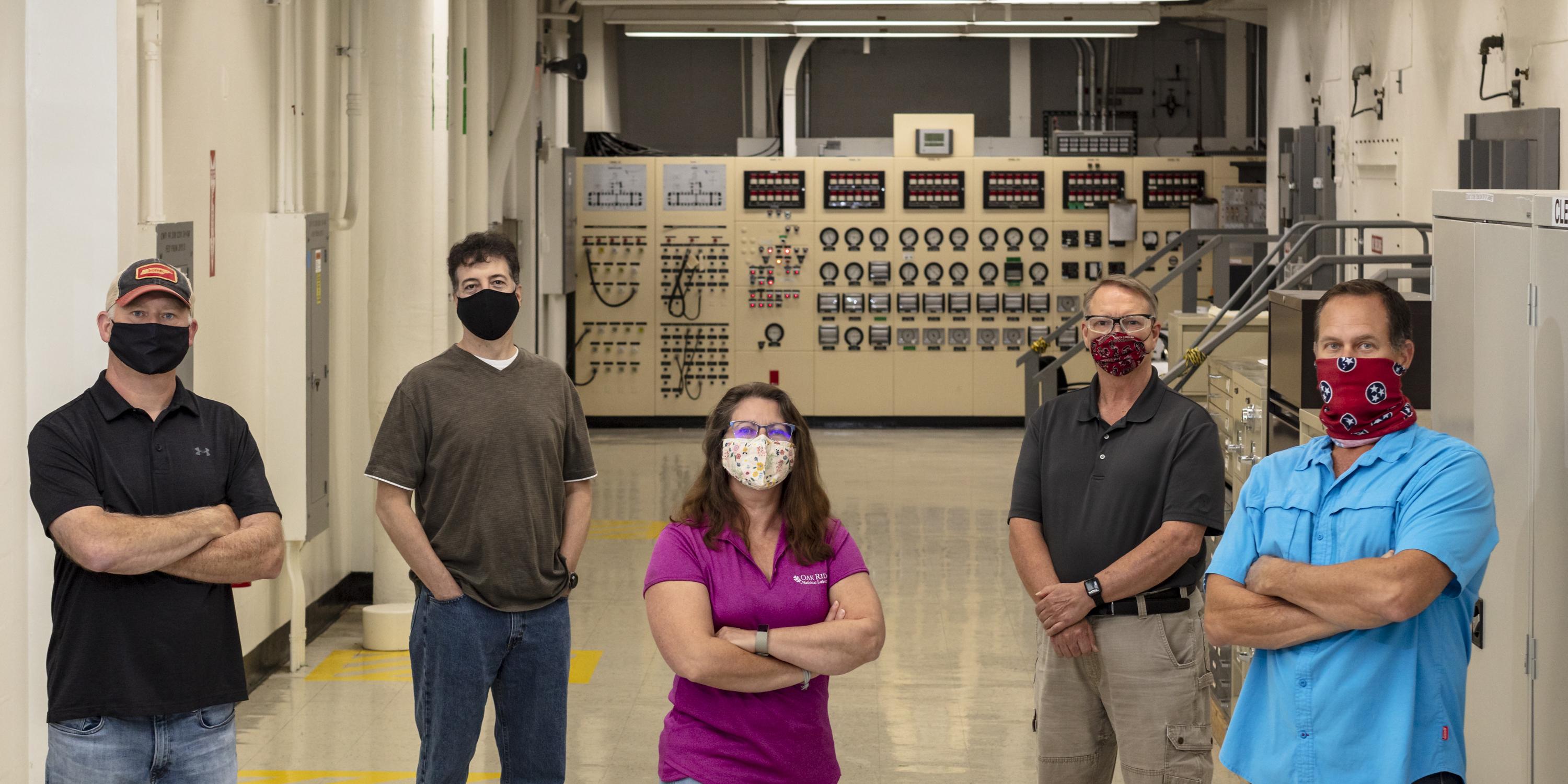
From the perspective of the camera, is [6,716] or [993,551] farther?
[993,551]

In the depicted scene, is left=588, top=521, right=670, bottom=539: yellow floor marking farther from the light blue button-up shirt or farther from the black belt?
the light blue button-up shirt

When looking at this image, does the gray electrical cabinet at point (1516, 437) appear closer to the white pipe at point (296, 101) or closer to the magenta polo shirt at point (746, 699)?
the magenta polo shirt at point (746, 699)

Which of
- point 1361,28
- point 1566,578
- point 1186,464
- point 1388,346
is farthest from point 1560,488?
point 1361,28

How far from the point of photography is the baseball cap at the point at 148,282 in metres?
2.87

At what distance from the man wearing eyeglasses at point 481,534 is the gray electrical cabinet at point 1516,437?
6.69 feet

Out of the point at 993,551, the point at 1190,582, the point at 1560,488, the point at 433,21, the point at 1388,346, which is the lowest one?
the point at 993,551

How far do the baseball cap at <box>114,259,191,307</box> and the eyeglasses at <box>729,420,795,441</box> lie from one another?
117 centimetres

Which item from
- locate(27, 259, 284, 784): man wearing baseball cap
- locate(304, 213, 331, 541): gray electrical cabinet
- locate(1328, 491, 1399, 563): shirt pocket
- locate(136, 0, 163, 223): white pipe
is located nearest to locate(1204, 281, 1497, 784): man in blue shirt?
locate(1328, 491, 1399, 563): shirt pocket

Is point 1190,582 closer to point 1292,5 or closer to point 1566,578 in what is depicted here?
point 1566,578

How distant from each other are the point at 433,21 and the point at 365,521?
2.34 metres

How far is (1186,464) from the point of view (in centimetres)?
312

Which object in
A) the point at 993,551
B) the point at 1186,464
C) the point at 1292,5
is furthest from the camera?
the point at 1292,5

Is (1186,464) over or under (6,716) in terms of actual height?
over

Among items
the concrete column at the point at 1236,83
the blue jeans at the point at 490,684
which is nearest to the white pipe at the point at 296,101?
the blue jeans at the point at 490,684
